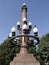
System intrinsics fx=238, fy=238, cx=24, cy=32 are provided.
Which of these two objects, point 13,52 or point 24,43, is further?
point 13,52

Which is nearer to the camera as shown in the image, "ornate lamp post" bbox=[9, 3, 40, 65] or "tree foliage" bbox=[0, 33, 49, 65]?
"ornate lamp post" bbox=[9, 3, 40, 65]

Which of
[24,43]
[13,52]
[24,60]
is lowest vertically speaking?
[24,60]

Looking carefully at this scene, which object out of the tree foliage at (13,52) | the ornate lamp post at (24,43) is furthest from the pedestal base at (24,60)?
the tree foliage at (13,52)

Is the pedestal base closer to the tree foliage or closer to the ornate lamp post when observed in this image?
the ornate lamp post

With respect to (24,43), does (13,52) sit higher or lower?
lower

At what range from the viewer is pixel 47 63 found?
37.3 meters

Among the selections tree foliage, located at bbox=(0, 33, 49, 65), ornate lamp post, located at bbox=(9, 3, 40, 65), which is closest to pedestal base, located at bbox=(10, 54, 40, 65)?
ornate lamp post, located at bbox=(9, 3, 40, 65)

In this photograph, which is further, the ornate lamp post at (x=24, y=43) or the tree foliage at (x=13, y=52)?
the tree foliage at (x=13, y=52)

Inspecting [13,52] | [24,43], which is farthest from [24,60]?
[13,52]

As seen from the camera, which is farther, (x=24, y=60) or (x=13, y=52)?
(x=13, y=52)

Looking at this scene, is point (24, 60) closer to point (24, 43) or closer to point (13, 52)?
point (24, 43)

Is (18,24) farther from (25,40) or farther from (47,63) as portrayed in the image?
(47,63)

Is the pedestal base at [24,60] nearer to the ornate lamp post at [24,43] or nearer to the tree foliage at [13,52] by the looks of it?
the ornate lamp post at [24,43]

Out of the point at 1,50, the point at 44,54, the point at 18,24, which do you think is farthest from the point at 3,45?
the point at 18,24
